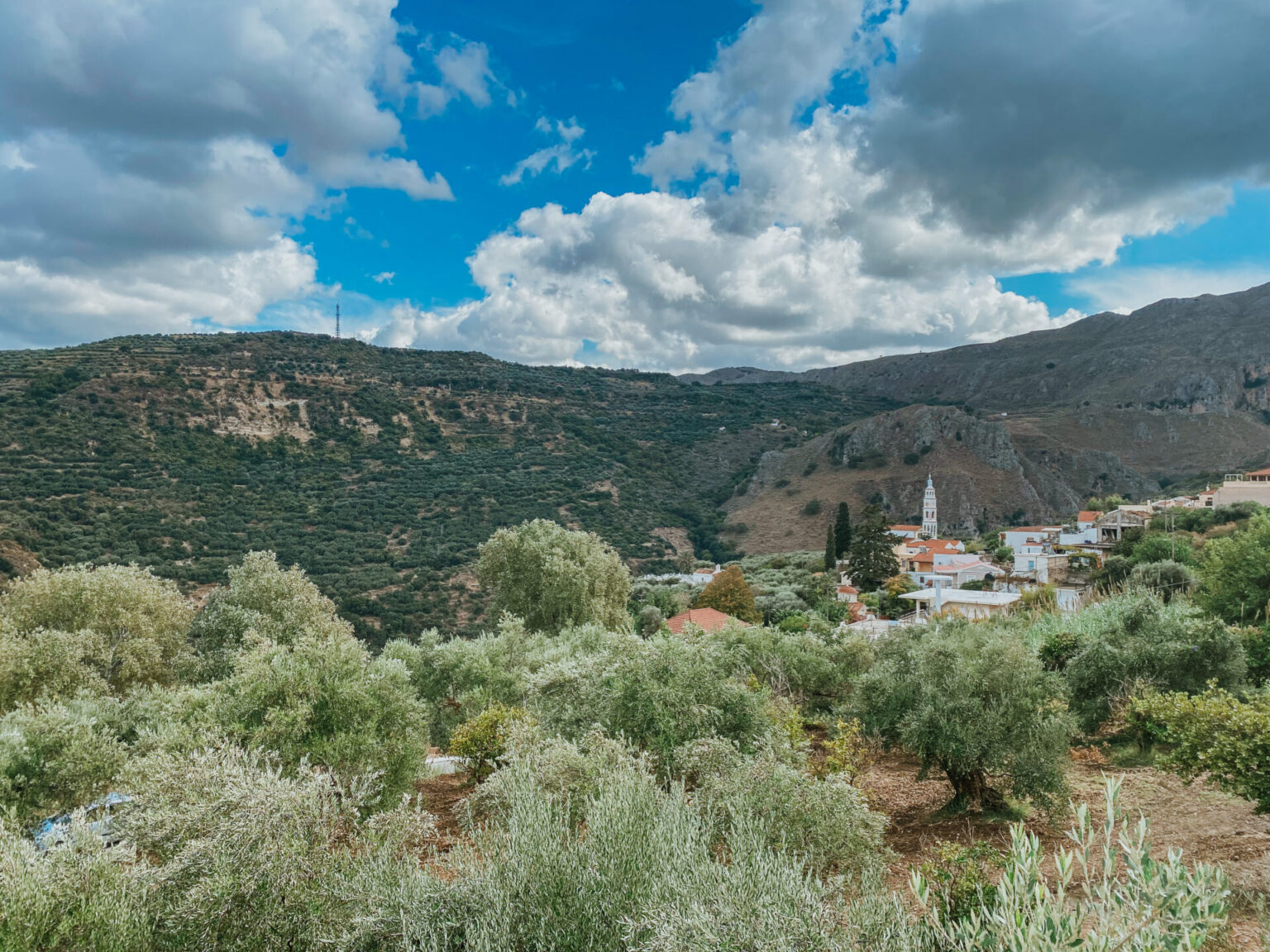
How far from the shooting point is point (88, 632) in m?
16.8

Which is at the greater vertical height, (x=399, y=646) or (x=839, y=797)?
(x=839, y=797)

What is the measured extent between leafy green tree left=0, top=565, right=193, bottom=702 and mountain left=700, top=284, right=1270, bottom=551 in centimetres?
5877

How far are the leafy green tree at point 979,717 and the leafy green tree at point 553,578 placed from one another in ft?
50.0

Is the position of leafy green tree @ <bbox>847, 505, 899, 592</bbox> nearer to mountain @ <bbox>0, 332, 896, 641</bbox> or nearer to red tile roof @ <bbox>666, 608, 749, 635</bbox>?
mountain @ <bbox>0, 332, 896, 641</bbox>

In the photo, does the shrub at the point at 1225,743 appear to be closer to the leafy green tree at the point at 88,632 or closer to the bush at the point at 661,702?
the bush at the point at 661,702

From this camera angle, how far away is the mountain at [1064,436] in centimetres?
7909

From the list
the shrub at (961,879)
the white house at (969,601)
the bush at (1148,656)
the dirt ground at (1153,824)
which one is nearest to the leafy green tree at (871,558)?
the white house at (969,601)

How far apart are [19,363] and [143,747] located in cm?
6347

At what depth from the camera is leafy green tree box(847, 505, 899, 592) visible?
164ft

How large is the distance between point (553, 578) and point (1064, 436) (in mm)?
103468

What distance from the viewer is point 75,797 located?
34.4 ft

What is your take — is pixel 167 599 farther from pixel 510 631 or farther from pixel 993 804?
pixel 993 804

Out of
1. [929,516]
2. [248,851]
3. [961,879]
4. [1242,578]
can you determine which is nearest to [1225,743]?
[961,879]

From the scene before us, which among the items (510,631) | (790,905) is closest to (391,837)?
(790,905)
